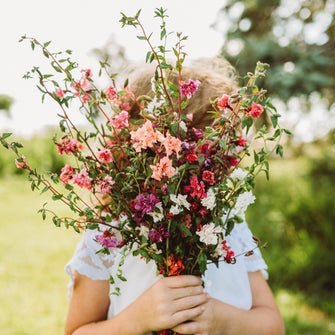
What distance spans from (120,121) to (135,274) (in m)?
0.79

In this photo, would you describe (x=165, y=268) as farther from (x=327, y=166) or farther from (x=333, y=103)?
(x=327, y=166)

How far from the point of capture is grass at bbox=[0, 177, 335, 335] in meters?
4.32

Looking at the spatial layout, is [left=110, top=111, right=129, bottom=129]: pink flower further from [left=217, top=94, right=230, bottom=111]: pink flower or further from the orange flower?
the orange flower

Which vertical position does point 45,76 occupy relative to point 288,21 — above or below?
below

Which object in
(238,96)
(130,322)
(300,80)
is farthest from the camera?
(300,80)

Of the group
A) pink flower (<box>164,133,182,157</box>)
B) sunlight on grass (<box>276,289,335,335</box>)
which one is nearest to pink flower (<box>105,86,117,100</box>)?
pink flower (<box>164,133,182,157</box>)

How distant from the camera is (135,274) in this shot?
176 cm

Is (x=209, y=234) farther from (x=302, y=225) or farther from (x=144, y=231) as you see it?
(x=302, y=225)

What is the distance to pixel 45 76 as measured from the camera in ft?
3.84

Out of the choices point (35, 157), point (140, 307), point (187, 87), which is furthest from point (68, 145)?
point (35, 157)

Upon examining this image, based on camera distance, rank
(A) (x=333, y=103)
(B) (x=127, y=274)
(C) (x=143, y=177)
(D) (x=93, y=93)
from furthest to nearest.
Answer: (A) (x=333, y=103) < (B) (x=127, y=274) < (D) (x=93, y=93) < (C) (x=143, y=177)

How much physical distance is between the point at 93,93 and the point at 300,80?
11.4 ft

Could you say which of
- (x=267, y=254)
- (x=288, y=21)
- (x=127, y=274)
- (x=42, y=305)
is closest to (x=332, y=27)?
(x=288, y=21)

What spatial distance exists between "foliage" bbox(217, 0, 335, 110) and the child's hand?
2.89m
